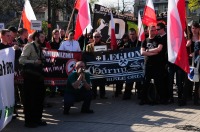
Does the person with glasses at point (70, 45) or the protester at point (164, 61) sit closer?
the protester at point (164, 61)

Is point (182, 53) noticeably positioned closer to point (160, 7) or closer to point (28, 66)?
point (28, 66)

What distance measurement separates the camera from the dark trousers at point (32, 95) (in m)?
7.39

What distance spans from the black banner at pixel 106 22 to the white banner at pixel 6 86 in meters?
6.44

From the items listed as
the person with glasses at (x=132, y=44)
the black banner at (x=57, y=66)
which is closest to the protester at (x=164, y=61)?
the person with glasses at (x=132, y=44)

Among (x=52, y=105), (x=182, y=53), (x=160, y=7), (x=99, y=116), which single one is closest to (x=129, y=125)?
(x=99, y=116)

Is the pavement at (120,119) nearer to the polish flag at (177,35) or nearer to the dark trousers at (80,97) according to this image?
the dark trousers at (80,97)

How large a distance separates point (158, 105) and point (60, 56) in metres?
2.93

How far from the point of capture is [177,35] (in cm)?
840

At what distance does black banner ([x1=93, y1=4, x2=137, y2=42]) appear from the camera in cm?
1341

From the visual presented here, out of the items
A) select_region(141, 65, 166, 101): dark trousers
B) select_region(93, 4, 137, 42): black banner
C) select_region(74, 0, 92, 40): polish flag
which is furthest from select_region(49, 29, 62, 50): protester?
select_region(141, 65, 166, 101): dark trousers

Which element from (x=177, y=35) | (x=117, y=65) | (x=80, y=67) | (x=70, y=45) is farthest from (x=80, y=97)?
(x=177, y=35)

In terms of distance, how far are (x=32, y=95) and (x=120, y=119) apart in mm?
2043

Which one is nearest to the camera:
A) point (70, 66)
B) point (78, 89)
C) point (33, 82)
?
point (33, 82)

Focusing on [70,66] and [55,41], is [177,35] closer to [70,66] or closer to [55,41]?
[70,66]
